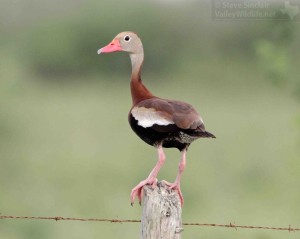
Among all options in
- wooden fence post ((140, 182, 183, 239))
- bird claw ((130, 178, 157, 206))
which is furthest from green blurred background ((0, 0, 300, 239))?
wooden fence post ((140, 182, 183, 239))

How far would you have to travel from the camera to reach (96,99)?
2197 cm

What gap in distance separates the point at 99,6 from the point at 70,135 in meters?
11.3

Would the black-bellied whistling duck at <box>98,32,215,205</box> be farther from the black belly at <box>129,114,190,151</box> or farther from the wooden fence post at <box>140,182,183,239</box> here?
the wooden fence post at <box>140,182,183,239</box>

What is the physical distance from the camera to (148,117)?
5422mm

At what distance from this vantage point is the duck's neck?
5.75 meters

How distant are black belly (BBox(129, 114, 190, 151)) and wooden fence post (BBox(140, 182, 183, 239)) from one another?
56 cm

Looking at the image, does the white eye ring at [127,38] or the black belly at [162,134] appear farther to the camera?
the white eye ring at [127,38]

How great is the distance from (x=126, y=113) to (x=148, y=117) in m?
13.1

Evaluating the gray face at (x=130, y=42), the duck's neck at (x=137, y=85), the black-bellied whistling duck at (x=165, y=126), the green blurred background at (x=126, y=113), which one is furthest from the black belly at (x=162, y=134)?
the green blurred background at (x=126, y=113)

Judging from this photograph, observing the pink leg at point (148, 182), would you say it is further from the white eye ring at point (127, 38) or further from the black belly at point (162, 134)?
the white eye ring at point (127, 38)

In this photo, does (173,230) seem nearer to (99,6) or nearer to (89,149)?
(89,149)

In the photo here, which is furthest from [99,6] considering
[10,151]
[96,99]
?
[10,151]

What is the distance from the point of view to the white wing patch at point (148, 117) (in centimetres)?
540

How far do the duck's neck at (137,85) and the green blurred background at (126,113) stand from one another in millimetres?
3919
